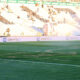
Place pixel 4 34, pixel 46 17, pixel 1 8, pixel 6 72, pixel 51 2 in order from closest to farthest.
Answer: pixel 6 72 → pixel 4 34 → pixel 1 8 → pixel 46 17 → pixel 51 2

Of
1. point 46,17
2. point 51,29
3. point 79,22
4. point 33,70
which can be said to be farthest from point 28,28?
point 33,70

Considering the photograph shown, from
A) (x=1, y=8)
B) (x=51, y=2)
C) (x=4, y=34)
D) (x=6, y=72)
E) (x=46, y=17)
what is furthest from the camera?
Answer: (x=51, y=2)

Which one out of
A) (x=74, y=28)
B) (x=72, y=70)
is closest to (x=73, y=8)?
(x=74, y=28)

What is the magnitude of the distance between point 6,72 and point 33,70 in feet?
2.35

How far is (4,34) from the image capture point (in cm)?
3588

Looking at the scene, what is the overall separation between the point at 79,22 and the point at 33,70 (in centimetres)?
3685

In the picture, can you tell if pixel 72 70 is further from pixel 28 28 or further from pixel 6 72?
pixel 28 28

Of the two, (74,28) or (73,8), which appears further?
(73,8)

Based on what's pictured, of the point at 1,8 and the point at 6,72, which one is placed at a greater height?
the point at 1,8

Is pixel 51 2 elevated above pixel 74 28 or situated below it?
above

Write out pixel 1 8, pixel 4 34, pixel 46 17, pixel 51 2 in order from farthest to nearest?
1. pixel 51 2
2. pixel 46 17
3. pixel 1 8
4. pixel 4 34

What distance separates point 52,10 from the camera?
43812mm

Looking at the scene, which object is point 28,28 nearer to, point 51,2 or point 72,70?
point 51,2

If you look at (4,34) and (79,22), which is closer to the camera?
(4,34)
